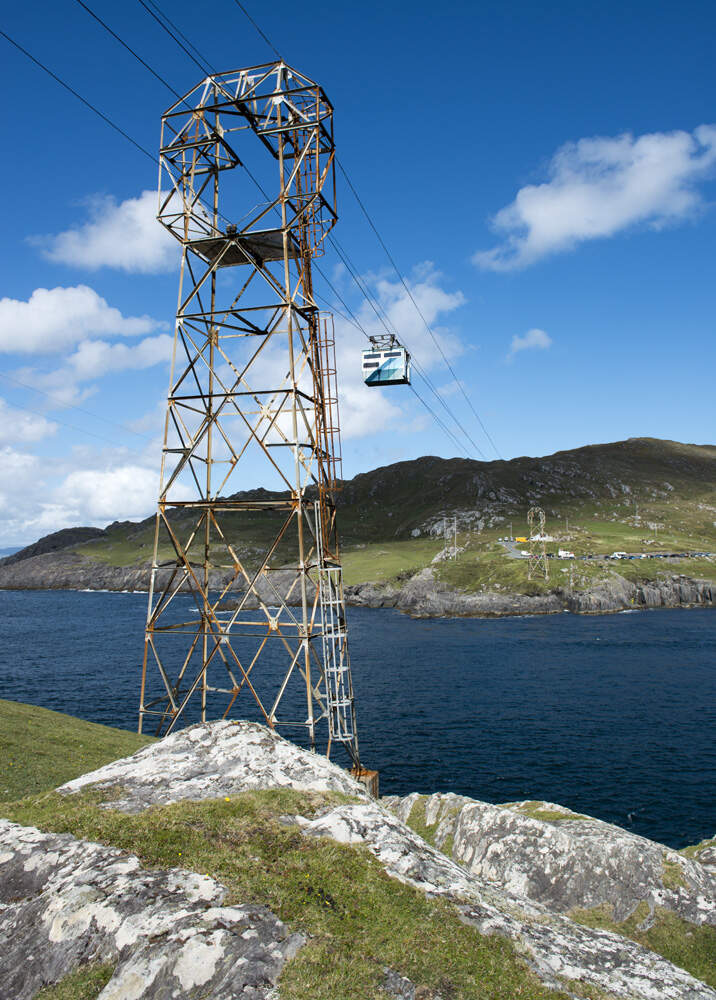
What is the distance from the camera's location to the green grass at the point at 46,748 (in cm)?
2512

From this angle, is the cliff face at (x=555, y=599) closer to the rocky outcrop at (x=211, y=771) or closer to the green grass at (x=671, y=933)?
the green grass at (x=671, y=933)

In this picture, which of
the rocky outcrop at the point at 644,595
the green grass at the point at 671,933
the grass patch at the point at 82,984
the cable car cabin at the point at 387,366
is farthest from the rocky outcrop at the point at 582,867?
the rocky outcrop at the point at 644,595

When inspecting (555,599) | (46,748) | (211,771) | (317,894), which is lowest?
(555,599)

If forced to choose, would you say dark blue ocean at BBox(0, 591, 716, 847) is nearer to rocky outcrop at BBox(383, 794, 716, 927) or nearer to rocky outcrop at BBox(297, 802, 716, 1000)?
rocky outcrop at BBox(383, 794, 716, 927)

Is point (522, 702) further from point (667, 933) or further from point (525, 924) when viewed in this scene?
point (525, 924)

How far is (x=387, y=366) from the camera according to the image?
4591 centimetres

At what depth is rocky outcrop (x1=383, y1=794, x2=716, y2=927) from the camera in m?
20.8

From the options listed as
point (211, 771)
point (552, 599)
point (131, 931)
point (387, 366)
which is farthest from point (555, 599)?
point (131, 931)

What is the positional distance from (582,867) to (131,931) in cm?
1668

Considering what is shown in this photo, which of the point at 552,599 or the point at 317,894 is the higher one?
the point at 317,894

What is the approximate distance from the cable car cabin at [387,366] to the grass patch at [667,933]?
113 ft

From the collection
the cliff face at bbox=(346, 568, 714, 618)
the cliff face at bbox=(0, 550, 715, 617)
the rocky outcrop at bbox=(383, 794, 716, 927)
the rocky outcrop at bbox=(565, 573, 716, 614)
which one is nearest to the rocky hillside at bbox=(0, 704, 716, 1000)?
the rocky outcrop at bbox=(383, 794, 716, 927)

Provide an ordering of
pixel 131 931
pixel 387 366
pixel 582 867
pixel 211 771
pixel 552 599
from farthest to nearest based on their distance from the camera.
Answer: pixel 552 599 < pixel 387 366 < pixel 582 867 < pixel 211 771 < pixel 131 931

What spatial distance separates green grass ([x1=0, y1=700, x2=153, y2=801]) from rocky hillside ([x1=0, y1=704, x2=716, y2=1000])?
29.3ft
